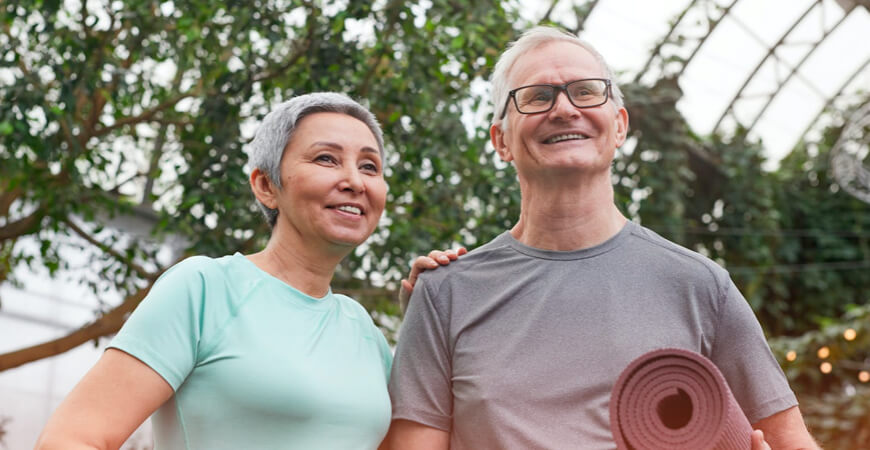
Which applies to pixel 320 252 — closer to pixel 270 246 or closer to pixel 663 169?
pixel 270 246

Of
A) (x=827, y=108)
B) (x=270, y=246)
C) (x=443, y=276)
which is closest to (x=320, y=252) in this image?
(x=270, y=246)

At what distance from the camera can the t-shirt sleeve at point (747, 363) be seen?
175 cm

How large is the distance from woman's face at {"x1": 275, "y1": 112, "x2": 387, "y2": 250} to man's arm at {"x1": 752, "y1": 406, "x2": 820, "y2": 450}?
92 centimetres

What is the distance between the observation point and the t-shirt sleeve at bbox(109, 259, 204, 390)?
1689 millimetres

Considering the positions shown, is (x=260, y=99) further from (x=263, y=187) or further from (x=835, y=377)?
(x=835, y=377)

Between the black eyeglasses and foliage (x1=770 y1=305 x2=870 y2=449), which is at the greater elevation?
the black eyeglasses

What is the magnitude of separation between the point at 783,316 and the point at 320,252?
43.5ft

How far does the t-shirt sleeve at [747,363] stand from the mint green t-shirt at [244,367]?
72cm

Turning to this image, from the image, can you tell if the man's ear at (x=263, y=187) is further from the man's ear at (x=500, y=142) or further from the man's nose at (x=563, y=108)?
the man's nose at (x=563, y=108)

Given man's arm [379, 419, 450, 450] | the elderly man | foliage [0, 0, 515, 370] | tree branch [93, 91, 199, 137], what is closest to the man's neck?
the elderly man

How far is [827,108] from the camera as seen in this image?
1498 centimetres

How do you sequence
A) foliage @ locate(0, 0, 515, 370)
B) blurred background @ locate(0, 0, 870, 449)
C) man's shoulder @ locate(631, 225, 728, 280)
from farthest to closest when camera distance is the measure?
blurred background @ locate(0, 0, 870, 449), foliage @ locate(0, 0, 515, 370), man's shoulder @ locate(631, 225, 728, 280)

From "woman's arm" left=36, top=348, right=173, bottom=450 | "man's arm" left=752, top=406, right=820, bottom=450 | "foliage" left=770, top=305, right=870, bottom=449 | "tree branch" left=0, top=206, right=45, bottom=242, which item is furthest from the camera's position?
"foliage" left=770, top=305, right=870, bottom=449

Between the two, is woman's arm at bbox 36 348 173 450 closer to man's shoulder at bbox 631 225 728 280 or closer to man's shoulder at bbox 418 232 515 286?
man's shoulder at bbox 418 232 515 286
